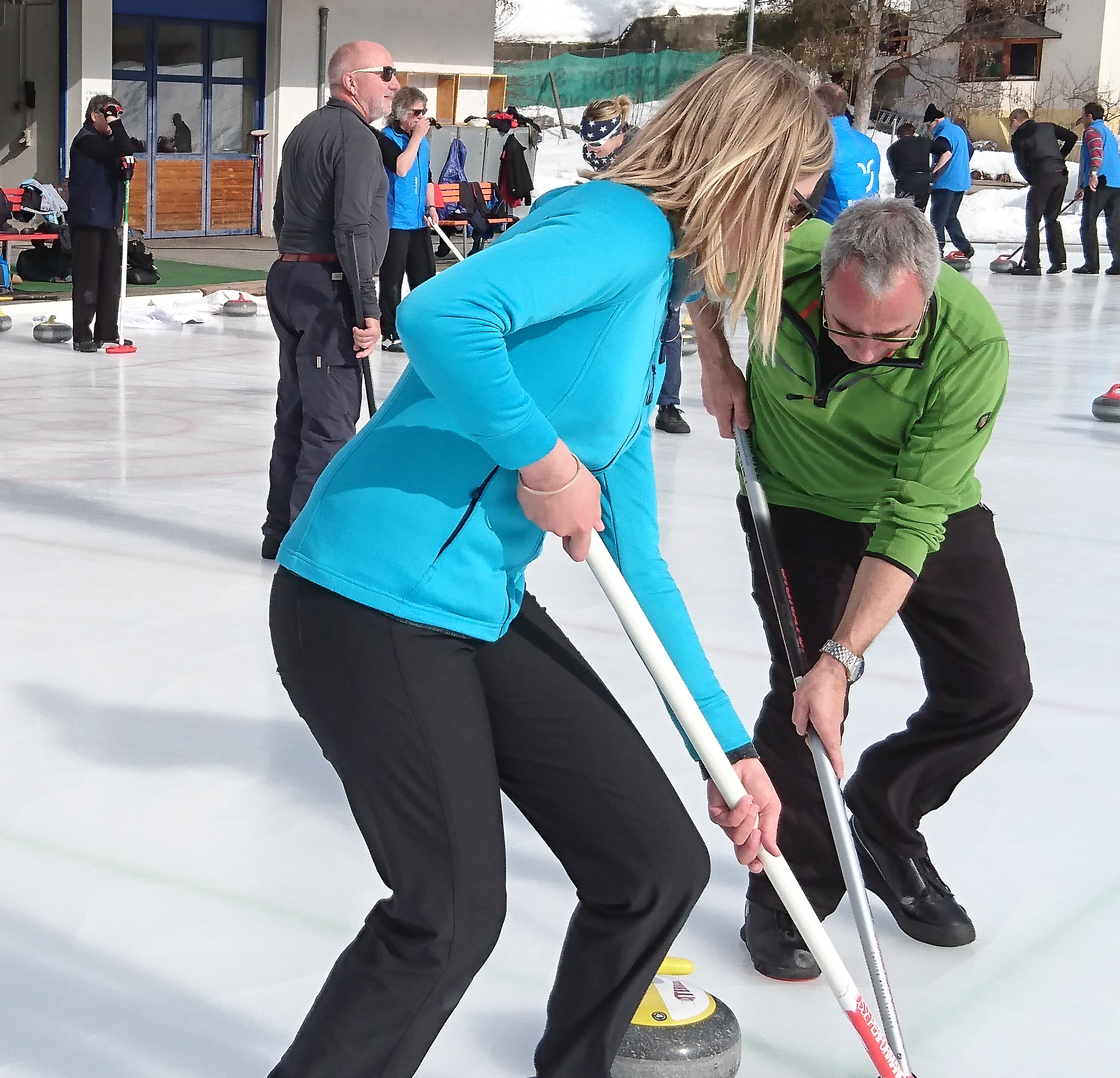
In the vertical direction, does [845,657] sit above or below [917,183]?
below

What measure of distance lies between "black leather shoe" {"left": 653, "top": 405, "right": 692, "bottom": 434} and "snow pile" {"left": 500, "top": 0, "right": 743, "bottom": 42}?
135 ft

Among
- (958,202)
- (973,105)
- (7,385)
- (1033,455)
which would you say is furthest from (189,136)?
(973,105)

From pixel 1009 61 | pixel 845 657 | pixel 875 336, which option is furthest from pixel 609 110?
pixel 1009 61

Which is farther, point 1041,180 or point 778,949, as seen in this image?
point 1041,180

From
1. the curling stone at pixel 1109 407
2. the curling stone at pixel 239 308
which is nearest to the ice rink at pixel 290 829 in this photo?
the curling stone at pixel 1109 407

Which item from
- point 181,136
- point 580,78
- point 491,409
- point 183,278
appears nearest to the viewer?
point 491,409

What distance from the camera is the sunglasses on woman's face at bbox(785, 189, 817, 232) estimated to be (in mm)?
1723

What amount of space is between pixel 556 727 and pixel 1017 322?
11639 mm

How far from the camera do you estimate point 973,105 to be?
4178 centimetres

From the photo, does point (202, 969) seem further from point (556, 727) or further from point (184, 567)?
point (184, 567)

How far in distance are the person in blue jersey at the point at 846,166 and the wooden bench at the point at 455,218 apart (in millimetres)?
6757

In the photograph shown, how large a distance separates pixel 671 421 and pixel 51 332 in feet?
15.9

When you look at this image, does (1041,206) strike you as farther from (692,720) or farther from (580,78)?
(580,78)

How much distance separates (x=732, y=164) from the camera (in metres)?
1.64
